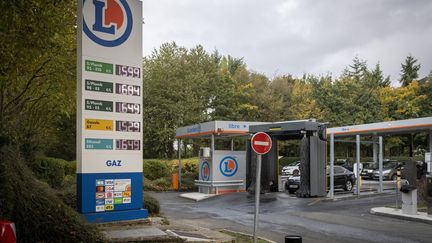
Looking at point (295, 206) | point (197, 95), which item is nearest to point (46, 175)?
point (295, 206)

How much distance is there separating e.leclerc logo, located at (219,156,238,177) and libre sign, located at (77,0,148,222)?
13436mm

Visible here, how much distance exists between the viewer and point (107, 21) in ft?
34.6

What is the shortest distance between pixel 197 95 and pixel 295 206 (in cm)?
2562

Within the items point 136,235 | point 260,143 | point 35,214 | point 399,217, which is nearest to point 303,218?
point 399,217

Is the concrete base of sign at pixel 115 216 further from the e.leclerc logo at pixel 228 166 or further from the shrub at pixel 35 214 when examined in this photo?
the e.leclerc logo at pixel 228 166

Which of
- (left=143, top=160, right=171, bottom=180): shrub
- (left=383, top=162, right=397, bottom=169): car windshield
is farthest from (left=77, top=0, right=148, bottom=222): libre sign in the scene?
(left=383, top=162, right=397, bottom=169): car windshield

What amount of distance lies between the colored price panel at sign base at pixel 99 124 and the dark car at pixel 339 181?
46.7 feet

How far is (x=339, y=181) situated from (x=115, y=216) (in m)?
15.6

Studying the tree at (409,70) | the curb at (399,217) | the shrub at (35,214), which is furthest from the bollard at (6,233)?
the tree at (409,70)

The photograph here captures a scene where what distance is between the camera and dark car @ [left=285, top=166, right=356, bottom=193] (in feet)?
75.5

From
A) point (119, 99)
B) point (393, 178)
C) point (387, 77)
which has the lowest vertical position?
point (393, 178)

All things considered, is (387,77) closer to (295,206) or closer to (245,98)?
(245,98)

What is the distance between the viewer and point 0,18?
7.62 metres

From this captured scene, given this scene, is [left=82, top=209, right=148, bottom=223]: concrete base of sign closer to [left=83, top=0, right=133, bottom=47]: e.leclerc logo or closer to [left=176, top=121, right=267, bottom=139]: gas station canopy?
[left=83, top=0, right=133, bottom=47]: e.leclerc logo
